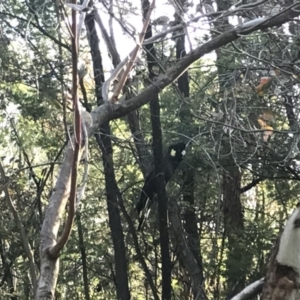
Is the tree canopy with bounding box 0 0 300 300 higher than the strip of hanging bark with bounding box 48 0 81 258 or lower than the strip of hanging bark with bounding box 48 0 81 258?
higher

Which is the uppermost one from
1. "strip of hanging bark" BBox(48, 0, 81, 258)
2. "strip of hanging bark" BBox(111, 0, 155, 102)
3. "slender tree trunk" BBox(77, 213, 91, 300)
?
"slender tree trunk" BBox(77, 213, 91, 300)

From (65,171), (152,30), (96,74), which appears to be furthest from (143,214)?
(65,171)

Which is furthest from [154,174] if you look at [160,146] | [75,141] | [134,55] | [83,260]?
[75,141]

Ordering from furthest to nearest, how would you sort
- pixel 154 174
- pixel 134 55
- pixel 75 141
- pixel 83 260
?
pixel 83 260, pixel 154 174, pixel 134 55, pixel 75 141

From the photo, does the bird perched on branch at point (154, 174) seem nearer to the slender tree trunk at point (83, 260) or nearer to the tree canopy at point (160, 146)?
the tree canopy at point (160, 146)

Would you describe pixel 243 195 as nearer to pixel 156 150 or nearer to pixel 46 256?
pixel 156 150

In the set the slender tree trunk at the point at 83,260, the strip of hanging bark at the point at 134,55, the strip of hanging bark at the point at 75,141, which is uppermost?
the slender tree trunk at the point at 83,260

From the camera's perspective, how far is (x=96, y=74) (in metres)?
3.14

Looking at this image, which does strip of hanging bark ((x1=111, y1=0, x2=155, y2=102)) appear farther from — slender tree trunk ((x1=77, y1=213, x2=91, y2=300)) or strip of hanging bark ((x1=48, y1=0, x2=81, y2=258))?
slender tree trunk ((x1=77, y1=213, x2=91, y2=300))

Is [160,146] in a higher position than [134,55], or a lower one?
higher

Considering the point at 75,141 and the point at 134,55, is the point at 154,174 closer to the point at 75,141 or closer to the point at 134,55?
the point at 134,55

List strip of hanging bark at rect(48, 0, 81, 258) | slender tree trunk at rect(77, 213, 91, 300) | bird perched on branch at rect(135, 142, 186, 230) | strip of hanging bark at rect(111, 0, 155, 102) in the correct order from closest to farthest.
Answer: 1. strip of hanging bark at rect(48, 0, 81, 258)
2. strip of hanging bark at rect(111, 0, 155, 102)
3. bird perched on branch at rect(135, 142, 186, 230)
4. slender tree trunk at rect(77, 213, 91, 300)

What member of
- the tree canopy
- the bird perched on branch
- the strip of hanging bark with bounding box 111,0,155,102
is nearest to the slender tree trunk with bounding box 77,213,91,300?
the tree canopy

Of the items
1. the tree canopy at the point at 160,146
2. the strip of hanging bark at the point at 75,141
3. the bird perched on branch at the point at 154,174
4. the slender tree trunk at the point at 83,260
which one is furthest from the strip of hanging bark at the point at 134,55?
the slender tree trunk at the point at 83,260
